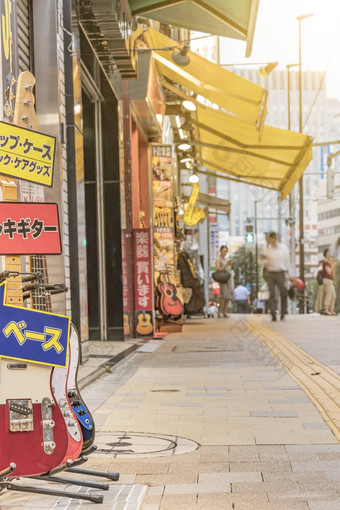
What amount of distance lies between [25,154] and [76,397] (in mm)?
1077

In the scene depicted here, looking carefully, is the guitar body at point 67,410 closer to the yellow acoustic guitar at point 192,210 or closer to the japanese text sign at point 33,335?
the japanese text sign at point 33,335

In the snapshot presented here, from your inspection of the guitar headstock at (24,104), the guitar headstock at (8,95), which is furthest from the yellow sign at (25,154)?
the guitar headstock at (8,95)

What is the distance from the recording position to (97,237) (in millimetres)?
12461

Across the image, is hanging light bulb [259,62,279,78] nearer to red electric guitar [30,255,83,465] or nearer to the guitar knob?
red electric guitar [30,255,83,465]

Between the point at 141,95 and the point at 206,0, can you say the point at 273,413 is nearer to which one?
the point at 206,0

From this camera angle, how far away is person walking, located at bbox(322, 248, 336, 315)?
2109 centimetres

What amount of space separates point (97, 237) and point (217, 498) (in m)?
9.10

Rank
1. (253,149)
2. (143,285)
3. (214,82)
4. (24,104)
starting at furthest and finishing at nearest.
Result: 1. (253,149)
2. (214,82)
3. (143,285)
4. (24,104)

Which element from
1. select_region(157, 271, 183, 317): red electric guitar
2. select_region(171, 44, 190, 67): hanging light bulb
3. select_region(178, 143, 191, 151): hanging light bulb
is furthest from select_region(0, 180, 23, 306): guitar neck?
select_region(178, 143, 191, 151): hanging light bulb

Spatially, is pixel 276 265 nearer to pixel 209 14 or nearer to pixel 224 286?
pixel 224 286

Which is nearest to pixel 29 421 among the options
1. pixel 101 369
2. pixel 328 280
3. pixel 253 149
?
pixel 101 369

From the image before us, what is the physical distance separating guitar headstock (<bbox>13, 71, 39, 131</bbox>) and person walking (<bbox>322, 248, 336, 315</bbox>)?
663 inches

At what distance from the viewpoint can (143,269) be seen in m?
13.8

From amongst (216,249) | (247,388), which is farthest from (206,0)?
(216,249)
